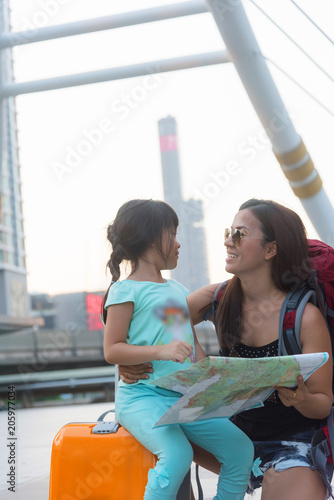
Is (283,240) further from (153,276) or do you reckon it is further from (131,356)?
(131,356)

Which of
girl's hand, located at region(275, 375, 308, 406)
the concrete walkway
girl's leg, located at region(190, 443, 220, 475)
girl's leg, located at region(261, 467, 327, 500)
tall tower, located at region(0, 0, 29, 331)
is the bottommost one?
the concrete walkway

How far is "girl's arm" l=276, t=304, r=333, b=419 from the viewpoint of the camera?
77.2 inches

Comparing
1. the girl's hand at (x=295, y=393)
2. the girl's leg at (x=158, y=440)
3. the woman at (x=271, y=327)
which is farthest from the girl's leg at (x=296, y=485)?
the girl's leg at (x=158, y=440)

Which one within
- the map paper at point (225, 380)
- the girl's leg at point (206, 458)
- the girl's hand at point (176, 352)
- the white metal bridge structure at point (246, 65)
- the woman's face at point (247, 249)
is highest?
the white metal bridge structure at point (246, 65)

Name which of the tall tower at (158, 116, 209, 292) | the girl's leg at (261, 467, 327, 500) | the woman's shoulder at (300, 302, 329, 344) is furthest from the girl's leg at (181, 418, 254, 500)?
the tall tower at (158, 116, 209, 292)

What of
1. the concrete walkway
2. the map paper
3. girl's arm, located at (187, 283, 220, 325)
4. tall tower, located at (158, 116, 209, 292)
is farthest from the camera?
tall tower, located at (158, 116, 209, 292)

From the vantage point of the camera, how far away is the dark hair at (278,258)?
2.17 m

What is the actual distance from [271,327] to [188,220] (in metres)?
6.96

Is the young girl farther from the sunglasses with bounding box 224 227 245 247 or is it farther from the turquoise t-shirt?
the sunglasses with bounding box 224 227 245 247

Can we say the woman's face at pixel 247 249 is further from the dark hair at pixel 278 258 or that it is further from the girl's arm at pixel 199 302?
the girl's arm at pixel 199 302

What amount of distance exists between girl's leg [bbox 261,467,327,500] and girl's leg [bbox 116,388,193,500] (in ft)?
1.17

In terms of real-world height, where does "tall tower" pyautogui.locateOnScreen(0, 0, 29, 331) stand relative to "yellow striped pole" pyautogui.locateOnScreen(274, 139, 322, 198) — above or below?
above

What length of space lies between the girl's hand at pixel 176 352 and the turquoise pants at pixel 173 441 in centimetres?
17

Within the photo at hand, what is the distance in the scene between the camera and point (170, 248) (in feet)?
6.89
